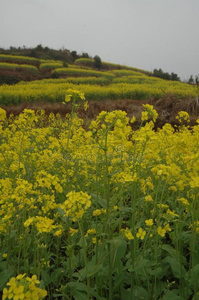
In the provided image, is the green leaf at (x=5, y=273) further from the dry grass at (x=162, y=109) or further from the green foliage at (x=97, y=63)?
the green foliage at (x=97, y=63)

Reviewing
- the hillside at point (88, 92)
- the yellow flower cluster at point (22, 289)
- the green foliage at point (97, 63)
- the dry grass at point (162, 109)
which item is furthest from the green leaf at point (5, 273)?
the green foliage at point (97, 63)

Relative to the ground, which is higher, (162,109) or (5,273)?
(162,109)

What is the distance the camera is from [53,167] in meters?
2.92

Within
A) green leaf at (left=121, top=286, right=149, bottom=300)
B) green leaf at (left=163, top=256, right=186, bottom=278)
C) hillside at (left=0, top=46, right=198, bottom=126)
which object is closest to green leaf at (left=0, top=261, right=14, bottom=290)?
green leaf at (left=121, top=286, right=149, bottom=300)

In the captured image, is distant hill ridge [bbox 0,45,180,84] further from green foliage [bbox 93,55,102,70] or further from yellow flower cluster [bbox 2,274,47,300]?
yellow flower cluster [bbox 2,274,47,300]

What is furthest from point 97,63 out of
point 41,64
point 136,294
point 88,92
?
point 136,294

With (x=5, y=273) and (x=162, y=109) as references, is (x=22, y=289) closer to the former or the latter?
(x=5, y=273)

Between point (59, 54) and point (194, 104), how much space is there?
32.5m

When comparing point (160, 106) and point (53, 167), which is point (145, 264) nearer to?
point (53, 167)

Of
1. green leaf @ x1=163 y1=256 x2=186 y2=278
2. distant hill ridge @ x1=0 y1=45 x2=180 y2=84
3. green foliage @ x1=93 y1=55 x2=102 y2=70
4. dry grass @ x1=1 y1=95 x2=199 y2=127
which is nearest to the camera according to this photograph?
green leaf @ x1=163 y1=256 x2=186 y2=278

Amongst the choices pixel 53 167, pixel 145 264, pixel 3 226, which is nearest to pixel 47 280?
pixel 3 226

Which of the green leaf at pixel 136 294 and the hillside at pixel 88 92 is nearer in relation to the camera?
the green leaf at pixel 136 294

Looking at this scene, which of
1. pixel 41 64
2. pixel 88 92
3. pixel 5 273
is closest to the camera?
pixel 5 273

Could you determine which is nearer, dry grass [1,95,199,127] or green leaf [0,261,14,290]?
green leaf [0,261,14,290]
